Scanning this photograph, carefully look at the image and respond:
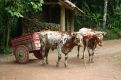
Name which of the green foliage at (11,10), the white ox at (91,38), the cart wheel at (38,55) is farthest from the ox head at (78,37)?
the green foliage at (11,10)

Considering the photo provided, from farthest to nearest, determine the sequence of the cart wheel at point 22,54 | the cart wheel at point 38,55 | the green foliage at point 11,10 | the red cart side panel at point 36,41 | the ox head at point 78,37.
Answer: the cart wheel at point 38,55 < the cart wheel at point 22,54 < the red cart side panel at point 36,41 < the green foliage at point 11,10 < the ox head at point 78,37

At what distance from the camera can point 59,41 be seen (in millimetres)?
15383

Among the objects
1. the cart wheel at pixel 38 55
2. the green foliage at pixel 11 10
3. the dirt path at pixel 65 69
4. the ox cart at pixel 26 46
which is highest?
the green foliage at pixel 11 10

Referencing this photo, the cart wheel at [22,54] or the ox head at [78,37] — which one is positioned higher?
the ox head at [78,37]

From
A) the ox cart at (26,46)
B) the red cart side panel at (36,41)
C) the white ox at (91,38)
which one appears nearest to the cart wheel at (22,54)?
the ox cart at (26,46)

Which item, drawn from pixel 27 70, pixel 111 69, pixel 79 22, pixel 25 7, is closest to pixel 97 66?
pixel 111 69

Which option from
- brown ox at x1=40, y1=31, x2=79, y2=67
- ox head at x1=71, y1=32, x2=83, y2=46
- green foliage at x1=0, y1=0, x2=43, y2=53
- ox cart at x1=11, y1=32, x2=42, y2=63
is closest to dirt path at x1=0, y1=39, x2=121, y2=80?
ox cart at x1=11, y1=32, x2=42, y2=63

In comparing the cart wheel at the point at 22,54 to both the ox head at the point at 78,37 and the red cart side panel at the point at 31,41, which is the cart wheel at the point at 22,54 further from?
the ox head at the point at 78,37

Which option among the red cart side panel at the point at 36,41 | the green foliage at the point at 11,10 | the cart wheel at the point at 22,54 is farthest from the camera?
the cart wheel at the point at 22,54

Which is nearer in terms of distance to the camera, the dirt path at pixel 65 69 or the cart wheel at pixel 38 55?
the dirt path at pixel 65 69

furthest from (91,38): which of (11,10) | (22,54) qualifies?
(11,10)

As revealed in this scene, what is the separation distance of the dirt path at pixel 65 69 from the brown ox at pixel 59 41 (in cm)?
69

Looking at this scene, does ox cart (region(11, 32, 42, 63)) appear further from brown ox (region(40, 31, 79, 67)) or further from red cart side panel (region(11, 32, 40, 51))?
brown ox (region(40, 31, 79, 67))

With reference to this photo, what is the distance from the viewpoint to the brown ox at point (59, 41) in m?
15.3
